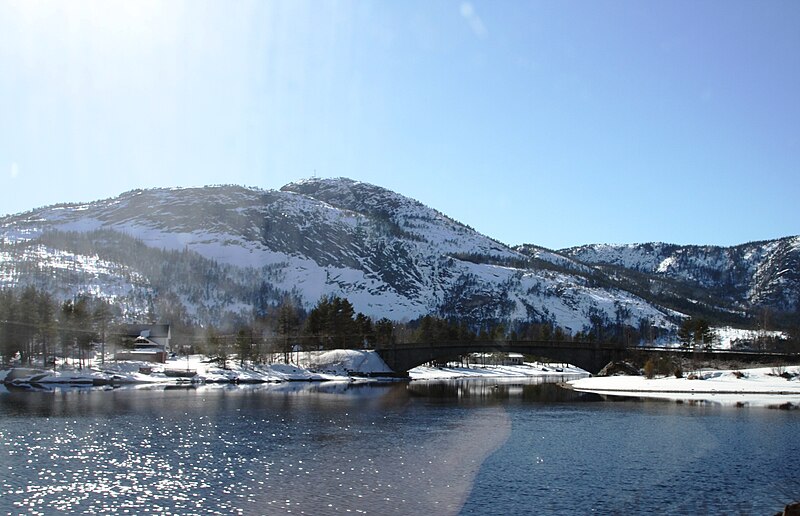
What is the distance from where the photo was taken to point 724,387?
4195 inches

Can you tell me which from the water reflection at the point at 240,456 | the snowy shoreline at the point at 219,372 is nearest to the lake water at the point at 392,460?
the water reflection at the point at 240,456

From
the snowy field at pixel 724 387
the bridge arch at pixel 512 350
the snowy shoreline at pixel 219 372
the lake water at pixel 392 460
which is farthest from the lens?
the bridge arch at pixel 512 350

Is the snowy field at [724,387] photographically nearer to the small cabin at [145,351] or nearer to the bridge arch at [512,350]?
the bridge arch at [512,350]

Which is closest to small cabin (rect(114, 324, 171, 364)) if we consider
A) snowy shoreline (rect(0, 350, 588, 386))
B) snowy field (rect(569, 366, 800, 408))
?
snowy shoreline (rect(0, 350, 588, 386))

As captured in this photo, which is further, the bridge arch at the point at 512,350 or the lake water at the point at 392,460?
the bridge arch at the point at 512,350

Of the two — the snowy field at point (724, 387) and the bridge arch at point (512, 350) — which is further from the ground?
the bridge arch at point (512, 350)

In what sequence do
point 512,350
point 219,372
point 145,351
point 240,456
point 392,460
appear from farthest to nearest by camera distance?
point 145,351
point 512,350
point 219,372
point 240,456
point 392,460

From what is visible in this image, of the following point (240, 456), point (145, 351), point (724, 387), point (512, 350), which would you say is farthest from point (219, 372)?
point (240, 456)

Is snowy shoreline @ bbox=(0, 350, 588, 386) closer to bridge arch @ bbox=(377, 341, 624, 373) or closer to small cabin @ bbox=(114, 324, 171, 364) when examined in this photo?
bridge arch @ bbox=(377, 341, 624, 373)

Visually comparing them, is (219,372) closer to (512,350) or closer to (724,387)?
(512,350)

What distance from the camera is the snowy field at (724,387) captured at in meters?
93.6

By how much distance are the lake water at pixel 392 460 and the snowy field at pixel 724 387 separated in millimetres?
15358

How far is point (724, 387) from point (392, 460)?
3116 inches

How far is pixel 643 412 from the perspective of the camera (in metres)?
78.4
